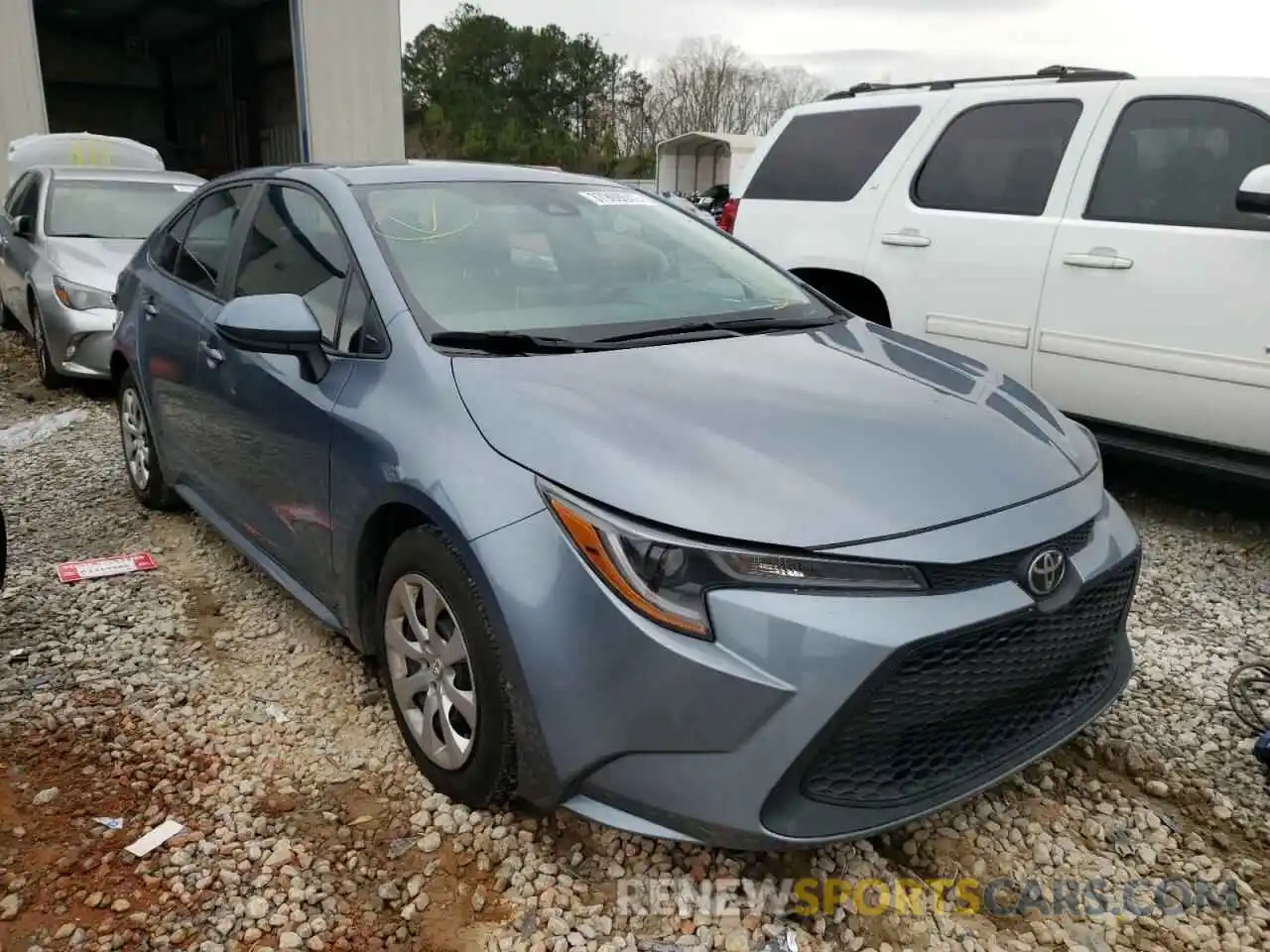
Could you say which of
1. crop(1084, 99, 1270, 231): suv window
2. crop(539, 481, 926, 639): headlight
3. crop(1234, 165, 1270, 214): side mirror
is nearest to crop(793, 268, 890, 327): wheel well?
crop(1084, 99, 1270, 231): suv window

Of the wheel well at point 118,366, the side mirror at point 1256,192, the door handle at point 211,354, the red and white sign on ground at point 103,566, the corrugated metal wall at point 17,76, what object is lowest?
the red and white sign on ground at point 103,566

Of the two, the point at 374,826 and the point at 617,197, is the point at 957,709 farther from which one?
the point at 617,197

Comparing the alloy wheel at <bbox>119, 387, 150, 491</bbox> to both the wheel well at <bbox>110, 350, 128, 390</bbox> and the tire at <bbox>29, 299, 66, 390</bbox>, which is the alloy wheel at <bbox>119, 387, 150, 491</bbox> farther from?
the tire at <bbox>29, 299, 66, 390</bbox>

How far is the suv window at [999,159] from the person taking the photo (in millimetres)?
4746

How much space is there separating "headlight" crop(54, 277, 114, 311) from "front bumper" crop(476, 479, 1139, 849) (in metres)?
5.74

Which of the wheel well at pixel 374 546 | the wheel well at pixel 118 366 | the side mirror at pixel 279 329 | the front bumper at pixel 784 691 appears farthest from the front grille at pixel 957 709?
the wheel well at pixel 118 366

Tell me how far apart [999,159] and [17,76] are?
14354 millimetres

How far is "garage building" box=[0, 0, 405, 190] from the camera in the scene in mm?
16125

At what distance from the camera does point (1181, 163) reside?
4.32 meters

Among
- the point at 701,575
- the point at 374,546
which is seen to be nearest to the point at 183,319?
the point at 374,546

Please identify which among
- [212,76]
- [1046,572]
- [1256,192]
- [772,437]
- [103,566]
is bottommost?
[103,566]

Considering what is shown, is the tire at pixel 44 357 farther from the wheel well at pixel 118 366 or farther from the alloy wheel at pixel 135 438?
the alloy wheel at pixel 135 438

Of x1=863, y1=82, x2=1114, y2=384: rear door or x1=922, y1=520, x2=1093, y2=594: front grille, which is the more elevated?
x1=863, y1=82, x2=1114, y2=384: rear door

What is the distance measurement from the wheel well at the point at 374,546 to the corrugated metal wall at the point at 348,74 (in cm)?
1499
